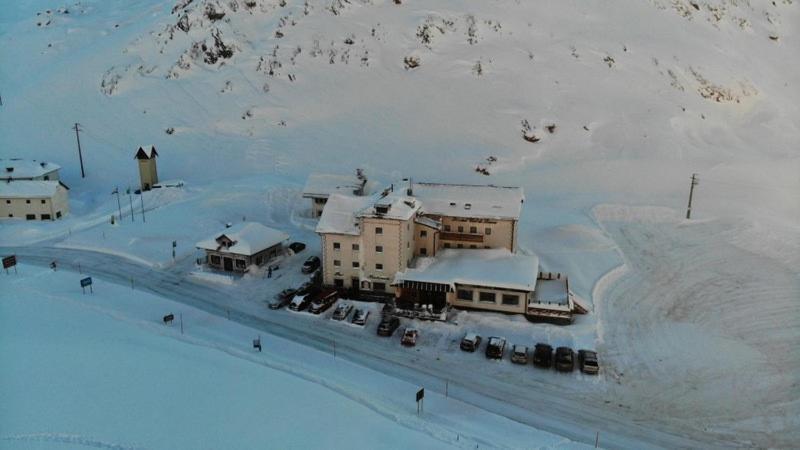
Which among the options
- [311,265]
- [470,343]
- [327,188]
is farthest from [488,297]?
[327,188]

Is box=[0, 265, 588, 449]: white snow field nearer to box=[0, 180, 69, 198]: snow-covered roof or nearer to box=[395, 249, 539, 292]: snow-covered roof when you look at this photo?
box=[395, 249, 539, 292]: snow-covered roof

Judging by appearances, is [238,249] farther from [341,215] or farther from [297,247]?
[341,215]

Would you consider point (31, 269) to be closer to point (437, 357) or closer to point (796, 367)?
point (437, 357)

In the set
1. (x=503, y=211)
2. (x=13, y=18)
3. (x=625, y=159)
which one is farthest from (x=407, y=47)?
(x=13, y=18)

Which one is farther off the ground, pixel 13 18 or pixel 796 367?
pixel 13 18

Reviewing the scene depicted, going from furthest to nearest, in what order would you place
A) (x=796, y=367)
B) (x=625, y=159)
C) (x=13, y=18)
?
1. (x=13, y=18)
2. (x=625, y=159)
3. (x=796, y=367)

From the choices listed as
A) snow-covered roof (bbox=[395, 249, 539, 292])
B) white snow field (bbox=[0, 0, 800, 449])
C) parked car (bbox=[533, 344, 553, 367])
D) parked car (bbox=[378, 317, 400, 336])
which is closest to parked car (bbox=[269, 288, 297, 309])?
white snow field (bbox=[0, 0, 800, 449])

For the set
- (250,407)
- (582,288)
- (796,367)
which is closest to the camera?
(250,407)
